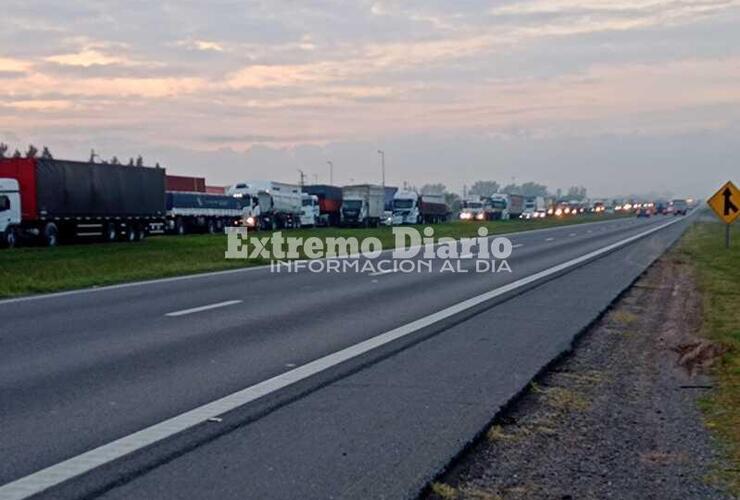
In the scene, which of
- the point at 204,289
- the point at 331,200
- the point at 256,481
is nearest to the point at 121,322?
the point at 204,289

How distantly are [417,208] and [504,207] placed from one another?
3044cm

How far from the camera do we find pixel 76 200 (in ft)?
141

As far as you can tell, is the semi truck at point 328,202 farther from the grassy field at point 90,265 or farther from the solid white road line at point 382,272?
the solid white road line at point 382,272

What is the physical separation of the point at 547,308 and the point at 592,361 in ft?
17.4

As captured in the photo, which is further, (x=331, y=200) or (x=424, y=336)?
(x=331, y=200)

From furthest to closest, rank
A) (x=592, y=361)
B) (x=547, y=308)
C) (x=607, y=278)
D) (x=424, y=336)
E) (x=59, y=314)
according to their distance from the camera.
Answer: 1. (x=607, y=278)
2. (x=547, y=308)
3. (x=59, y=314)
4. (x=424, y=336)
5. (x=592, y=361)

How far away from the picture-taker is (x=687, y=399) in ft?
32.2

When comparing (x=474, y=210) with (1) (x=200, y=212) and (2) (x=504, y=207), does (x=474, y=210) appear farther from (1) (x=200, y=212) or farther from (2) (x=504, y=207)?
(1) (x=200, y=212)

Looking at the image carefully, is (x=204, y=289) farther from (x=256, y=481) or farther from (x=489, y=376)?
(x=256, y=481)

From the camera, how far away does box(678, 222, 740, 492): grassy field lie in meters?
7.91

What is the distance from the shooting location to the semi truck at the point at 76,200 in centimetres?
3947

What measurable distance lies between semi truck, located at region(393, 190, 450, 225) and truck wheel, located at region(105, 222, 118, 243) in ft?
117

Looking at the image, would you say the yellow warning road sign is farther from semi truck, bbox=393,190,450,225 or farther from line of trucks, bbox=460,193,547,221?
line of trucks, bbox=460,193,547,221

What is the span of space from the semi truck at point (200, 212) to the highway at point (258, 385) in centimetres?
3637
